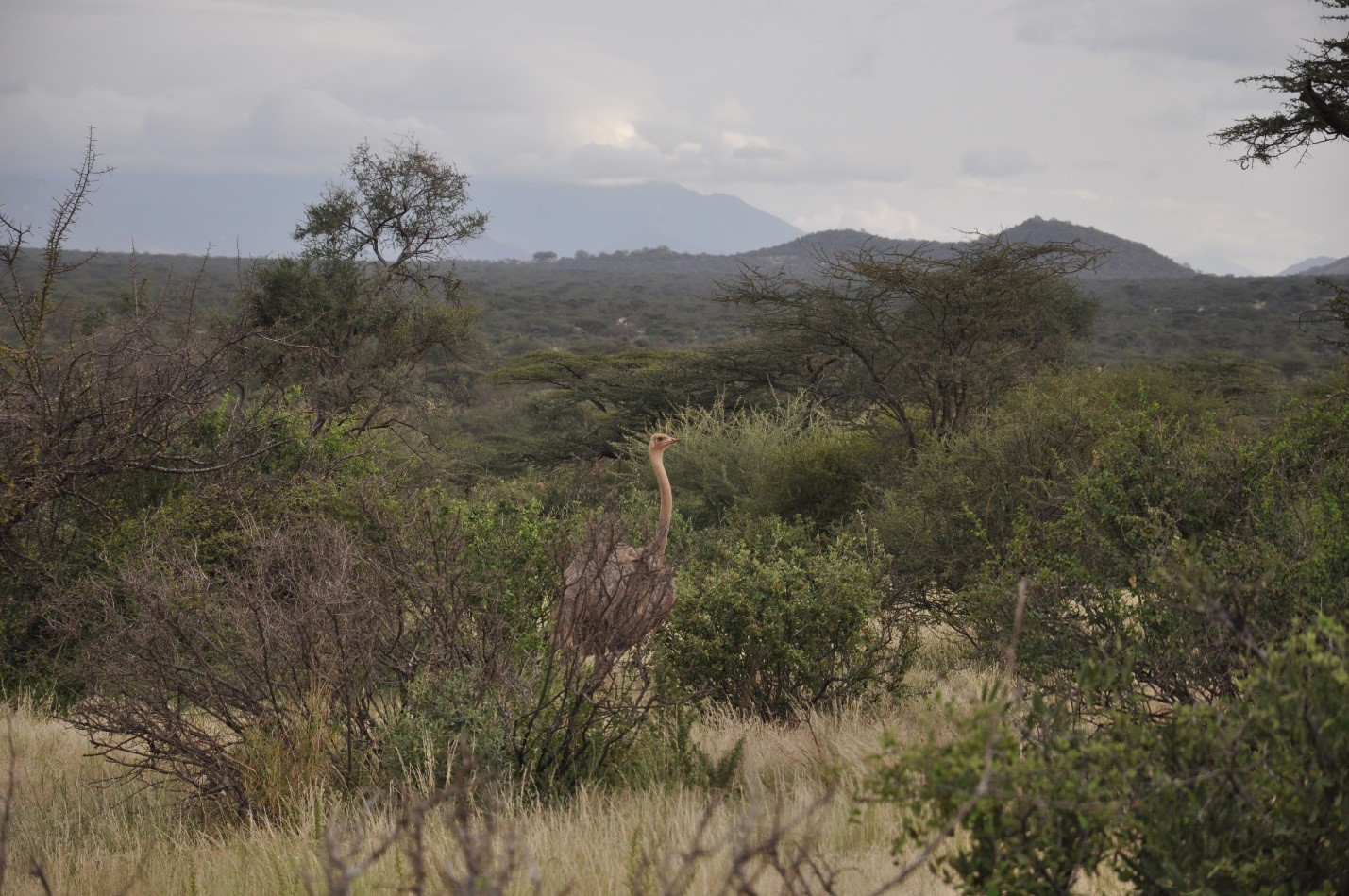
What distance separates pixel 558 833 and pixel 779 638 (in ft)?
8.75

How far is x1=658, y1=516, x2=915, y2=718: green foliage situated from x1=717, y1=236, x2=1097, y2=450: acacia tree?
27.4 feet

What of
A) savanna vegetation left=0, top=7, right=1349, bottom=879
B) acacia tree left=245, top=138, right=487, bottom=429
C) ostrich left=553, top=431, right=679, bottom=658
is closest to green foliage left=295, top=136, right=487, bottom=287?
acacia tree left=245, top=138, right=487, bottom=429

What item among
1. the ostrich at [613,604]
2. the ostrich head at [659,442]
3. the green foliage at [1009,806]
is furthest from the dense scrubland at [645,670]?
the ostrich head at [659,442]

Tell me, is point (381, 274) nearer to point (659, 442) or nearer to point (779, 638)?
point (659, 442)

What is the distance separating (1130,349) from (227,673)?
170 ft

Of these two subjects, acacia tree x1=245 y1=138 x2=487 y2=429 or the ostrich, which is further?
acacia tree x1=245 y1=138 x2=487 y2=429

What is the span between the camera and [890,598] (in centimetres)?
915

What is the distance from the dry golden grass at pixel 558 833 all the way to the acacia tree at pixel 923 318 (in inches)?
392

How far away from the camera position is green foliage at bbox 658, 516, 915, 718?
20.6 ft

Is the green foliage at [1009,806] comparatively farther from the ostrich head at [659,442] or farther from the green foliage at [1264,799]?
the ostrich head at [659,442]

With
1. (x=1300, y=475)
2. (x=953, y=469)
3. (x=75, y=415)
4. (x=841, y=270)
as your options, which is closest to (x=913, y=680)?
(x=1300, y=475)

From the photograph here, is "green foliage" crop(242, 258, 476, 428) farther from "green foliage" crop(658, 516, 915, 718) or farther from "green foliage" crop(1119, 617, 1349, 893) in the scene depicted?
"green foliage" crop(1119, 617, 1349, 893)

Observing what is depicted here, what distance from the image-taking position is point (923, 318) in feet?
54.5

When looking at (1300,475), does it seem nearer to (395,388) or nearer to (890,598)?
(890,598)
